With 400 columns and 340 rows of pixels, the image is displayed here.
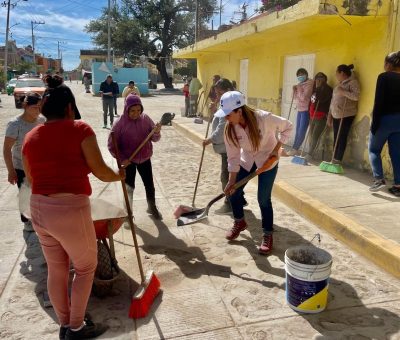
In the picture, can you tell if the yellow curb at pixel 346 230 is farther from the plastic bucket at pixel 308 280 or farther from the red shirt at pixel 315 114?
the red shirt at pixel 315 114

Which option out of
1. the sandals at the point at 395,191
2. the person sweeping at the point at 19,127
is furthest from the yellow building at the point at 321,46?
the person sweeping at the point at 19,127

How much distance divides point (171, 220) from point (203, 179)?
2120 millimetres

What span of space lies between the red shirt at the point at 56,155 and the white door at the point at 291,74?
21.9 feet

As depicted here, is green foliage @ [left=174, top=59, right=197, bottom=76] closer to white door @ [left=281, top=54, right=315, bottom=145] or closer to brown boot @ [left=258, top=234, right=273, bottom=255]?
white door @ [left=281, top=54, right=315, bottom=145]

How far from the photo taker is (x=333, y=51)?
23.6 ft

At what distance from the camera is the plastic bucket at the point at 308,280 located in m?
2.87

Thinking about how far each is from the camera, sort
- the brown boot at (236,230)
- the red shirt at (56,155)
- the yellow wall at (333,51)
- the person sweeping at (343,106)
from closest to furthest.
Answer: the red shirt at (56,155) < the brown boot at (236,230) < the yellow wall at (333,51) < the person sweeping at (343,106)

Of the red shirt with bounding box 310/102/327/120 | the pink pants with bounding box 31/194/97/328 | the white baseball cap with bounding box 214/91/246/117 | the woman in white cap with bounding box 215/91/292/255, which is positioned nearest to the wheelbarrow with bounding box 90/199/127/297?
the pink pants with bounding box 31/194/97/328

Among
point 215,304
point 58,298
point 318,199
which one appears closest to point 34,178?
point 58,298

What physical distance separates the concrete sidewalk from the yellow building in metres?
0.81

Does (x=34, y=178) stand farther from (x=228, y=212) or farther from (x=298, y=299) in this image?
(x=228, y=212)

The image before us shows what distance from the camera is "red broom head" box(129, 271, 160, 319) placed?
2965 millimetres

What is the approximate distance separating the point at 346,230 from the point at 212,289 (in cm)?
171

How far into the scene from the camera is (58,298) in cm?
258
